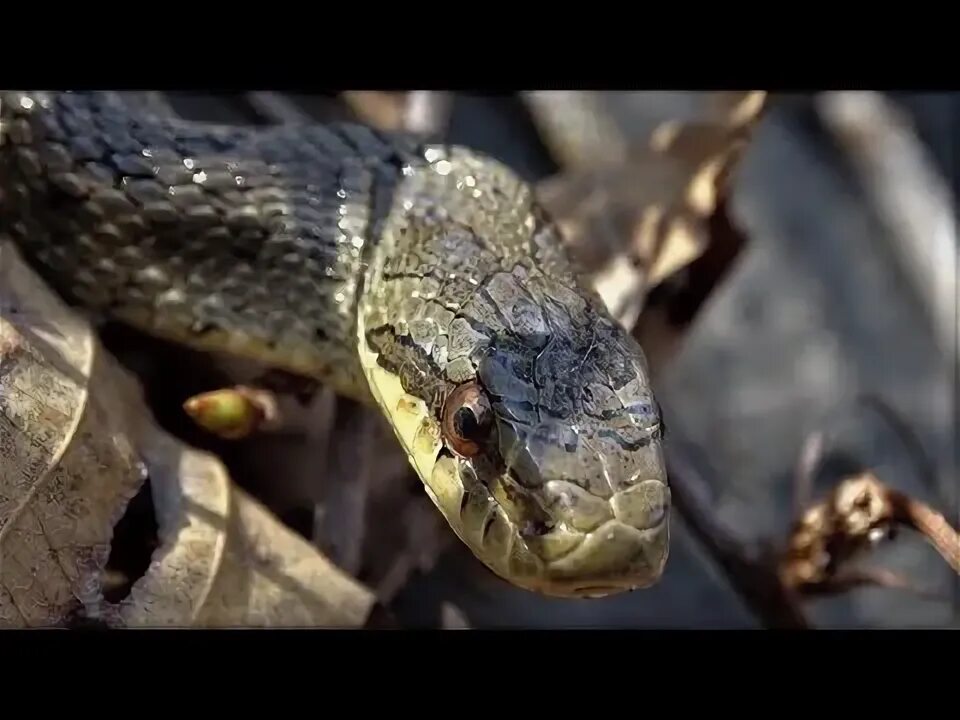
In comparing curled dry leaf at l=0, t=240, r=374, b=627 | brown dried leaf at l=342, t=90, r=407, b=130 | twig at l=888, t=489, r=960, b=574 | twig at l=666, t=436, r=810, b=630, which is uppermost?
brown dried leaf at l=342, t=90, r=407, b=130

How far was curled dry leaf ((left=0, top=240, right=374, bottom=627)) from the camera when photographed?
160cm

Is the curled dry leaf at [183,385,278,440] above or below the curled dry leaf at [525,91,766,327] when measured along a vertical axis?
below

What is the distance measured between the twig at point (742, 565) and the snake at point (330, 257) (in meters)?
0.54

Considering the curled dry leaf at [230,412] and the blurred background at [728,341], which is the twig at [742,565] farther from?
Answer: the curled dry leaf at [230,412]

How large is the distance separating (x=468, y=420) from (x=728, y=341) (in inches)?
60.9

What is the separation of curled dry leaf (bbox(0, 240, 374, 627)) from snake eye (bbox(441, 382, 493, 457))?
0.37 m

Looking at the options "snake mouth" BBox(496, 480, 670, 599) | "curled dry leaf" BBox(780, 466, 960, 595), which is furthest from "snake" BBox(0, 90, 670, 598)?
"curled dry leaf" BBox(780, 466, 960, 595)

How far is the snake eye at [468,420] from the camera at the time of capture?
59.6 inches

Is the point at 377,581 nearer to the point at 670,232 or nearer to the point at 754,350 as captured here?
the point at 670,232

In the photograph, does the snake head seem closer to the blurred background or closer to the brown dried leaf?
the blurred background

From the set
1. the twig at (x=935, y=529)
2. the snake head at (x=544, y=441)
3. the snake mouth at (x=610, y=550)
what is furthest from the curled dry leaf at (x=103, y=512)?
the twig at (x=935, y=529)

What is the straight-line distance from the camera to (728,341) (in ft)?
9.57
